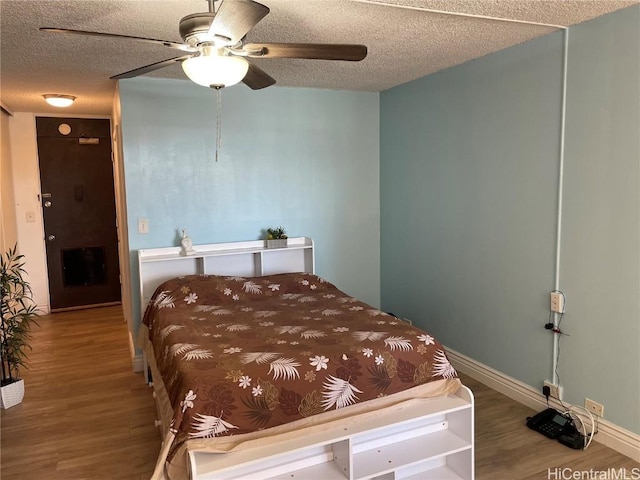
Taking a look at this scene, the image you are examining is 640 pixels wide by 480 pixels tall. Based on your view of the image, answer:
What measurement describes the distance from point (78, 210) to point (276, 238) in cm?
283

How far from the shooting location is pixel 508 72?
309cm

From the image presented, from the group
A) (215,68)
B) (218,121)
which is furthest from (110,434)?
(218,121)

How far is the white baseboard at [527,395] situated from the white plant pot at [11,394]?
3025mm

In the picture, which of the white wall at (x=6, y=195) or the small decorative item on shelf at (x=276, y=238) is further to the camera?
the white wall at (x=6, y=195)

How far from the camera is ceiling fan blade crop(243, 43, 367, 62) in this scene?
6.72ft

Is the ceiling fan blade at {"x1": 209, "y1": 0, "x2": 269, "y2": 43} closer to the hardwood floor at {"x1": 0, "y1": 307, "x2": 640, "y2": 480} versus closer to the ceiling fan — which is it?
the ceiling fan

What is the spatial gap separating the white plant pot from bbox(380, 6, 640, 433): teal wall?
116 inches

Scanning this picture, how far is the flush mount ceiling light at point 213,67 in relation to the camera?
2.03 m

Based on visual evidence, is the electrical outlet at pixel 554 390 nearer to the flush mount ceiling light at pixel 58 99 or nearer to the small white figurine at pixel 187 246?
the small white figurine at pixel 187 246

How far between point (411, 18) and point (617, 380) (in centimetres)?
213

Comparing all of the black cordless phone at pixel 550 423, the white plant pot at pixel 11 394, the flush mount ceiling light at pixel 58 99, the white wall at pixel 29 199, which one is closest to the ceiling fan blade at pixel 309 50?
the black cordless phone at pixel 550 423

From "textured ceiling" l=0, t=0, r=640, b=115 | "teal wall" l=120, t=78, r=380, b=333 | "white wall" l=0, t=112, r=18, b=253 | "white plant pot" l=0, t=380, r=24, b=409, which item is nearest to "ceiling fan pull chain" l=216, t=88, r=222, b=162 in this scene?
"teal wall" l=120, t=78, r=380, b=333

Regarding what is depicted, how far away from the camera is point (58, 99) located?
169 inches

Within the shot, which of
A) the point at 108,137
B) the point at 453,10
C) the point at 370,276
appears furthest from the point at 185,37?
the point at 108,137
